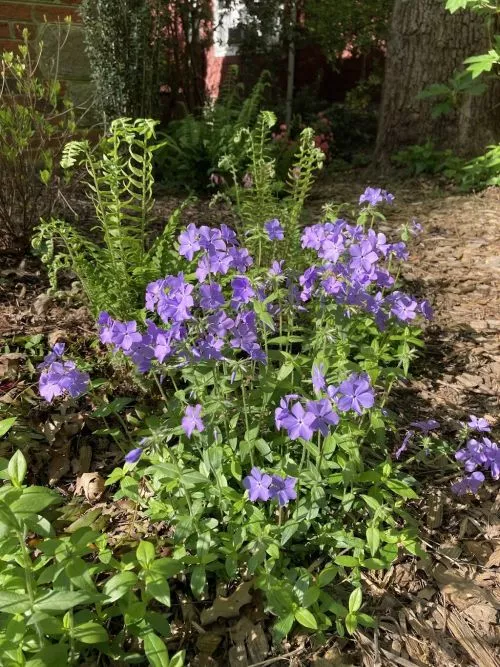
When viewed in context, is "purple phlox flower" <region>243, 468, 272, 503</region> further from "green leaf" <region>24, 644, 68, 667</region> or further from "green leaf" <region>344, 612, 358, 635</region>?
"green leaf" <region>24, 644, 68, 667</region>

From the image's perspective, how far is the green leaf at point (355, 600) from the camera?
167 centimetres

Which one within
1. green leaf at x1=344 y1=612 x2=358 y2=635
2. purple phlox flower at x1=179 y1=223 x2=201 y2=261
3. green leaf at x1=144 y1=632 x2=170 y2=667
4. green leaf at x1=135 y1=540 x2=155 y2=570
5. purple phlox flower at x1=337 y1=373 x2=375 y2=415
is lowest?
green leaf at x1=344 y1=612 x2=358 y2=635

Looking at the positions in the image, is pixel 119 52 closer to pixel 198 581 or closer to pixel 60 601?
pixel 198 581

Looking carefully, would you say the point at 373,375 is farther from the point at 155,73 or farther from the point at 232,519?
the point at 155,73

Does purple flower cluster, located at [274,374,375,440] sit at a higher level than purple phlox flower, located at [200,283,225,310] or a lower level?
lower

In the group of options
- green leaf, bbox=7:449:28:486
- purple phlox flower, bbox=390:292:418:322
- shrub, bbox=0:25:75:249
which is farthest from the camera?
A: shrub, bbox=0:25:75:249

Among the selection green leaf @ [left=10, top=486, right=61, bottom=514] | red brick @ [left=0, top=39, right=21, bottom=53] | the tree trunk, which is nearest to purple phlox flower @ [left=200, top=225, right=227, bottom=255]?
green leaf @ [left=10, top=486, right=61, bottom=514]

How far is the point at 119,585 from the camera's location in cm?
154

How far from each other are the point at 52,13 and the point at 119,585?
5113 millimetres

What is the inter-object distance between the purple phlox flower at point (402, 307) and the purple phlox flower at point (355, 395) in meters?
0.64

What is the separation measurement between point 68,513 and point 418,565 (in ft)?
3.86

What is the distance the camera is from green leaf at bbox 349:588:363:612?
167 centimetres

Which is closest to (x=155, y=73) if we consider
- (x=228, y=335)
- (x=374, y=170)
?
(x=374, y=170)

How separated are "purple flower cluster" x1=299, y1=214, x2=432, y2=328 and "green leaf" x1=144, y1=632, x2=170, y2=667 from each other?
110 centimetres
